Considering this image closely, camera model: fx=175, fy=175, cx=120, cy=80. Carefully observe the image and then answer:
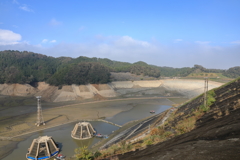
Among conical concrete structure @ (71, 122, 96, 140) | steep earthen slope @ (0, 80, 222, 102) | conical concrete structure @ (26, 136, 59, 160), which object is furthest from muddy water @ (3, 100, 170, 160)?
steep earthen slope @ (0, 80, 222, 102)

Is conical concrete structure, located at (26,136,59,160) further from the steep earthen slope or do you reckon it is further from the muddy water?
the steep earthen slope

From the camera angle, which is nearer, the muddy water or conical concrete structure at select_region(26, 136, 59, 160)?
conical concrete structure at select_region(26, 136, 59, 160)

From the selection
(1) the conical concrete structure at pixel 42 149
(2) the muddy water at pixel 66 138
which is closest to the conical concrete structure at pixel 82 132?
(2) the muddy water at pixel 66 138

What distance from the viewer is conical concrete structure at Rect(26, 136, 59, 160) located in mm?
19925

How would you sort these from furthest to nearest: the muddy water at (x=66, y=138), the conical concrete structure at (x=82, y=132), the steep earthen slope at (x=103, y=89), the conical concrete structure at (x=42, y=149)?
1. the steep earthen slope at (x=103, y=89)
2. the conical concrete structure at (x=82, y=132)
3. the muddy water at (x=66, y=138)
4. the conical concrete structure at (x=42, y=149)

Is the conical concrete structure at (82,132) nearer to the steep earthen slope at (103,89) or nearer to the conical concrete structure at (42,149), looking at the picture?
the conical concrete structure at (42,149)

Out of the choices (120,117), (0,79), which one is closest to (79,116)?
(120,117)

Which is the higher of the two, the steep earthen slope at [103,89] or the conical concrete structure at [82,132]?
the steep earthen slope at [103,89]

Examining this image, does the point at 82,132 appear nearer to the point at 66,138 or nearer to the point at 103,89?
the point at 66,138

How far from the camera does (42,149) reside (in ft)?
67.6

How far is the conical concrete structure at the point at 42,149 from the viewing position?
19925 millimetres

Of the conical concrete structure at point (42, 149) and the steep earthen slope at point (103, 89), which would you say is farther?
the steep earthen slope at point (103, 89)

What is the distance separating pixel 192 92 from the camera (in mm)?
68688

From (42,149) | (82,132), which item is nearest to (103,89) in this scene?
(82,132)
